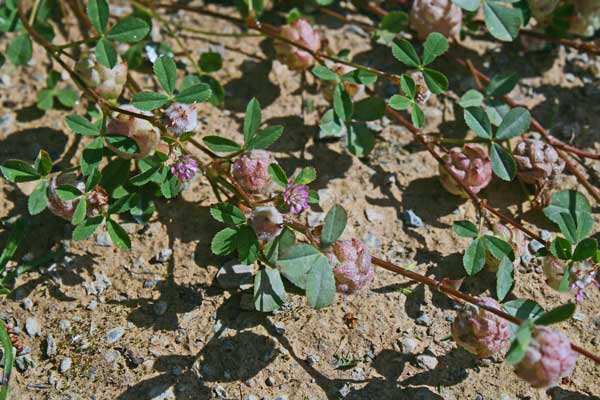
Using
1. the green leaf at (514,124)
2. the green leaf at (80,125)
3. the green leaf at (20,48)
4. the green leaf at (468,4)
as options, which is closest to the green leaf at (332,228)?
the green leaf at (514,124)

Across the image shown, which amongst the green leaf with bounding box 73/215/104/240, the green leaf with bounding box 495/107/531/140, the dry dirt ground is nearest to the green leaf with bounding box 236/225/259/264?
the dry dirt ground

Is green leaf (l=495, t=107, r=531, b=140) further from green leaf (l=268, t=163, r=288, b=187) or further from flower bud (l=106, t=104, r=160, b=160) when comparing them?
flower bud (l=106, t=104, r=160, b=160)

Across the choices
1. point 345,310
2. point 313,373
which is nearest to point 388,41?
point 345,310

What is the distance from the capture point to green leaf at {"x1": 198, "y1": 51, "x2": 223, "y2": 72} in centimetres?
298

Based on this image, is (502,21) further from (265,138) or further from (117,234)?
(117,234)

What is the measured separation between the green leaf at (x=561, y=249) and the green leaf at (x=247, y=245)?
1.01 metres

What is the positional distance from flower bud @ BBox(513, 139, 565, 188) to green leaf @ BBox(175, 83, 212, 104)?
1230mm

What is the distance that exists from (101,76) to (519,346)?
1.78 m

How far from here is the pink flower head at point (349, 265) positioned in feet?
7.52

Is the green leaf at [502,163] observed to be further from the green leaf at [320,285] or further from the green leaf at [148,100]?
the green leaf at [148,100]

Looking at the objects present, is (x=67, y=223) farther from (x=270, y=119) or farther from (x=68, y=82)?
(x=270, y=119)

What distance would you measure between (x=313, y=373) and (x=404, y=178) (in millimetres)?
933

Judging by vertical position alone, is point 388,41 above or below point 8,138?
above

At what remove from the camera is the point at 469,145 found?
2.84 m
